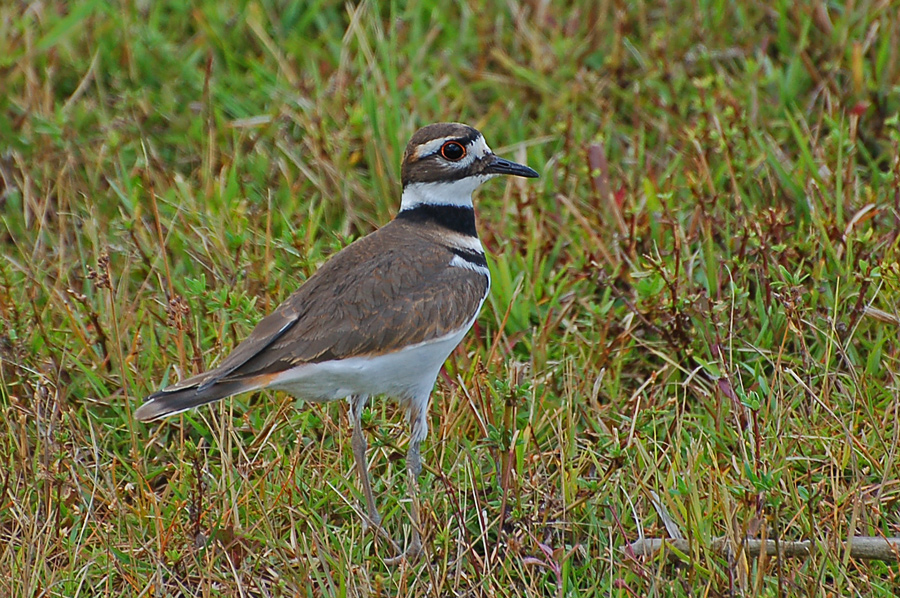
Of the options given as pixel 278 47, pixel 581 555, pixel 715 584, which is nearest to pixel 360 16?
pixel 278 47

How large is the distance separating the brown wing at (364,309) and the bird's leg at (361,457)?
0.29 m

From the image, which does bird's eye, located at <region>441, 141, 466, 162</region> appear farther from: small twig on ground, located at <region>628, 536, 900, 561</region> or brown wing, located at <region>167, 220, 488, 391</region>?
small twig on ground, located at <region>628, 536, 900, 561</region>

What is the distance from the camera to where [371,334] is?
13.7ft

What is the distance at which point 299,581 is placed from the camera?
393 centimetres

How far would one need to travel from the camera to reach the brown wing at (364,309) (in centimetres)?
412

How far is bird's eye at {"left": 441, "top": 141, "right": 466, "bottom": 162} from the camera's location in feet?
15.5

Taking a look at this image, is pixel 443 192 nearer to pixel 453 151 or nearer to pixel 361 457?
pixel 453 151

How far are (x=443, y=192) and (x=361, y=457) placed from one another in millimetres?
1175

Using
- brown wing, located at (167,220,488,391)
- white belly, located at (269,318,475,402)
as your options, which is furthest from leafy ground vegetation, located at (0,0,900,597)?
brown wing, located at (167,220,488,391)

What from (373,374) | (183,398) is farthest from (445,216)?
(183,398)

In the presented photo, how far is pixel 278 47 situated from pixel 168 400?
361 centimetres

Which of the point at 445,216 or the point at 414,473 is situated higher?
the point at 445,216

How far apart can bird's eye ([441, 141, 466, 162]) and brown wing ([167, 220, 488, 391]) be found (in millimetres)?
399

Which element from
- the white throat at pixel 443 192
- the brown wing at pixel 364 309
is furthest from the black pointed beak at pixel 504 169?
the brown wing at pixel 364 309
